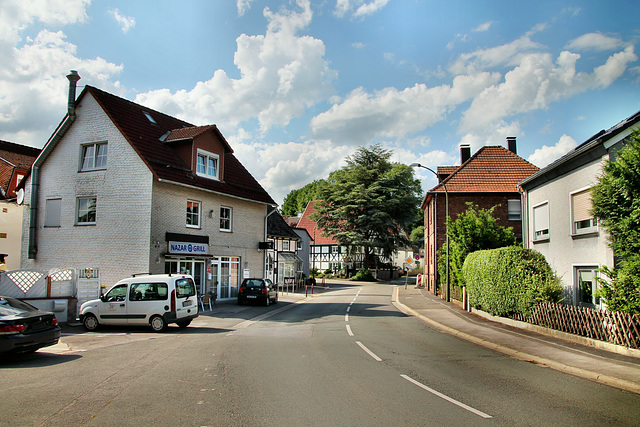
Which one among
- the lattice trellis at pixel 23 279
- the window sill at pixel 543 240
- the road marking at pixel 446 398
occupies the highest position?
the window sill at pixel 543 240

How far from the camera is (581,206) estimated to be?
47.2ft

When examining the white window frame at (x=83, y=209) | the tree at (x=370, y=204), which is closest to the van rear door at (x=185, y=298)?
the white window frame at (x=83, y=209)

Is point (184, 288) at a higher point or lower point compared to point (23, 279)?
lower

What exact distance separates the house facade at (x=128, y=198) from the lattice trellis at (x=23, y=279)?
342 cm

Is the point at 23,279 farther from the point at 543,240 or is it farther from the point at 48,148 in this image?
the point at 543,240

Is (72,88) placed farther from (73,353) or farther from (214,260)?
(73,353)

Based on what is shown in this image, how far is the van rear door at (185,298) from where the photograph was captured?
48.4ft

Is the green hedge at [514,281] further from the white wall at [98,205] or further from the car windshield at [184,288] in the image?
the white wall at [98,205]

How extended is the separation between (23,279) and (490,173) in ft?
94.7

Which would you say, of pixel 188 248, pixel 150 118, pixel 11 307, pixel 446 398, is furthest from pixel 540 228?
pixel 150 118

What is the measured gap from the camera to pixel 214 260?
Result: 2458 cm

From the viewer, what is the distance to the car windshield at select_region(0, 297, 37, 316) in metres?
9.95

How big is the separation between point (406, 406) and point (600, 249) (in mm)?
9838

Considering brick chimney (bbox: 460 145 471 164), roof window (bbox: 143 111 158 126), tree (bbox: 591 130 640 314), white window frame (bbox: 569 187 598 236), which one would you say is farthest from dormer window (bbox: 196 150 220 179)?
brick chimney (bbox: 460 145 471 164)
